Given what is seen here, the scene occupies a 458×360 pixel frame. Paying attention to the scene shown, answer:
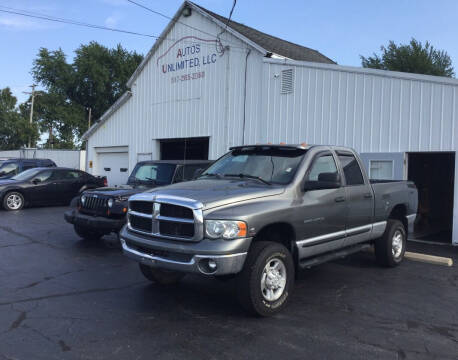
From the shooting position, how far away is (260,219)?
15.1 feet

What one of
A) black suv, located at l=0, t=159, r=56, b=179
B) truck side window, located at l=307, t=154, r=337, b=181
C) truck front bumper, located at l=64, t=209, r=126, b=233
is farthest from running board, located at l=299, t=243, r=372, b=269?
black suv, located at l=0, t=159, r=56, b=179

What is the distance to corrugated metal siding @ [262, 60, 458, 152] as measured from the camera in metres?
9.46

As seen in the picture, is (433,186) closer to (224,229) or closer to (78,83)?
(224,229)

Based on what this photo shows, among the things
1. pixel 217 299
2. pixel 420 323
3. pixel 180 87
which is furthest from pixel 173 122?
pixel 420 323

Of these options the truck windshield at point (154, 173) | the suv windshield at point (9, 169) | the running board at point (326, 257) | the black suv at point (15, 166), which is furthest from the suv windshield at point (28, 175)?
the running board at point (326, 257)

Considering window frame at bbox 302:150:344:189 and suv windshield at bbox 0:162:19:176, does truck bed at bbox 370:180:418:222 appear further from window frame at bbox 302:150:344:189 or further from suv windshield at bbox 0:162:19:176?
suv windshield at bbox 0:162:19:176

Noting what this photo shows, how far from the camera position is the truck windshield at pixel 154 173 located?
8953mm

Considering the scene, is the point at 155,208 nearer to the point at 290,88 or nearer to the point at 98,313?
the point at 98,313

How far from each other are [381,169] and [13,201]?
38.3 ft

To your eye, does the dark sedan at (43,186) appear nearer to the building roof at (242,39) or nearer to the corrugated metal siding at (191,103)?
the corrugated metal siding at (191,103)

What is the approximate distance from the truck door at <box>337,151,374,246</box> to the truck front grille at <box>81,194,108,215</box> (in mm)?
4478

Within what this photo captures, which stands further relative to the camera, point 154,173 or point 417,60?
point 417,60

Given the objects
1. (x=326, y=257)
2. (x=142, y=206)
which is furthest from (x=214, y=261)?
(x=326, y=257)

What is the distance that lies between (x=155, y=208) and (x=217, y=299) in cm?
146
